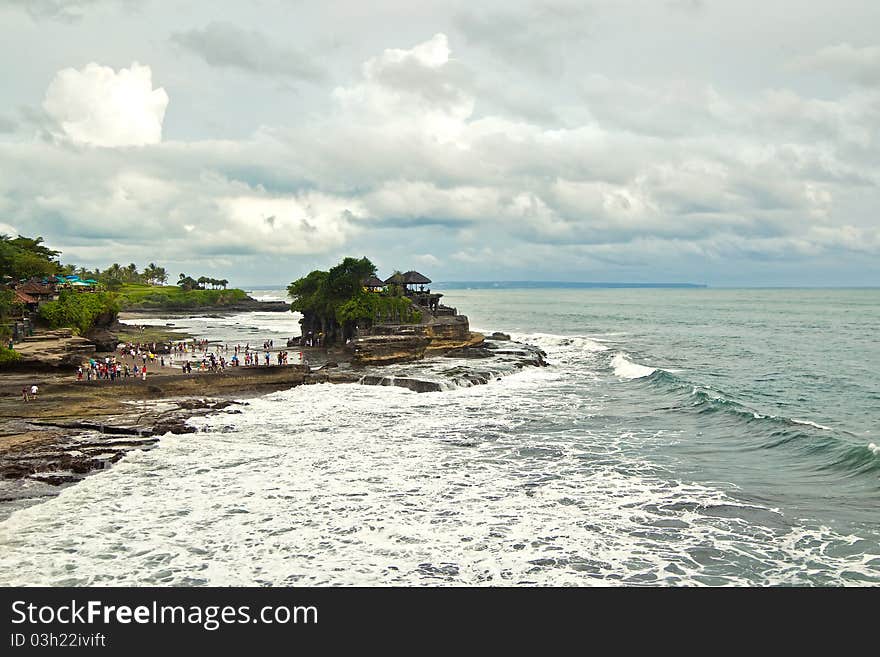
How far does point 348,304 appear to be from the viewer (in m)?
58.3

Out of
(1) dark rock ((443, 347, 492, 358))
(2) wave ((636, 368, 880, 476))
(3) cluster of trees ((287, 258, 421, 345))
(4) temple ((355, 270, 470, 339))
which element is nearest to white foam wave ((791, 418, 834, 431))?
(2) wave ((636, 368, 880, 476))

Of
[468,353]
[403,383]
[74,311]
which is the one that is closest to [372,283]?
[468,353]

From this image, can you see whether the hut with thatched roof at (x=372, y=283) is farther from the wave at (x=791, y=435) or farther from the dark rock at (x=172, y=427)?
the dark rock at (x=172, y=427)

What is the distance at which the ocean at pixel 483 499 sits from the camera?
1384 centimetres

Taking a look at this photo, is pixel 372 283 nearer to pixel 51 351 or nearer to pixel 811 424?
pixel 51 351

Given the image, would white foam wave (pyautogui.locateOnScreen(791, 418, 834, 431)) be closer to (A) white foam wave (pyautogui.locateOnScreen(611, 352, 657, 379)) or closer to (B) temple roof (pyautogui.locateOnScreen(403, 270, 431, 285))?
(A) white foam wave (pyautogui.locateOnScreen(611, 352, 657, 379))

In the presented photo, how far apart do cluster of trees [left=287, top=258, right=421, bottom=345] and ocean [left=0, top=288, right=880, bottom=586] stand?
23.5 meters

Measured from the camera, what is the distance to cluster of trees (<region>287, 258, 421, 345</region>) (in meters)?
58.1

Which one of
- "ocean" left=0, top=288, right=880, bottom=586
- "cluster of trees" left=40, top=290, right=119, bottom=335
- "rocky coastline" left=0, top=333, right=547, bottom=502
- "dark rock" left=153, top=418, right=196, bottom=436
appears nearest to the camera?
"ocean" left=0, top=288, right=880, bottom=586

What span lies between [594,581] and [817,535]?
6780 mm

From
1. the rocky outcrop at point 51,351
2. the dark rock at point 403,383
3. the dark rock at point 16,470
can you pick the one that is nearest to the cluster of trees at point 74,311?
the rocky outcrop at point 51,351

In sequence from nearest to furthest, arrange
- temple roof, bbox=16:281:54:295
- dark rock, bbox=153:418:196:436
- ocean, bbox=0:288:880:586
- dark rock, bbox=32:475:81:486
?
ocean, bbox=0:288:880:586
dark rock, bbox=32:475:81:486
dark rock, bbox=153:418:196:436
temple roof, bbox=16:281:54:295
